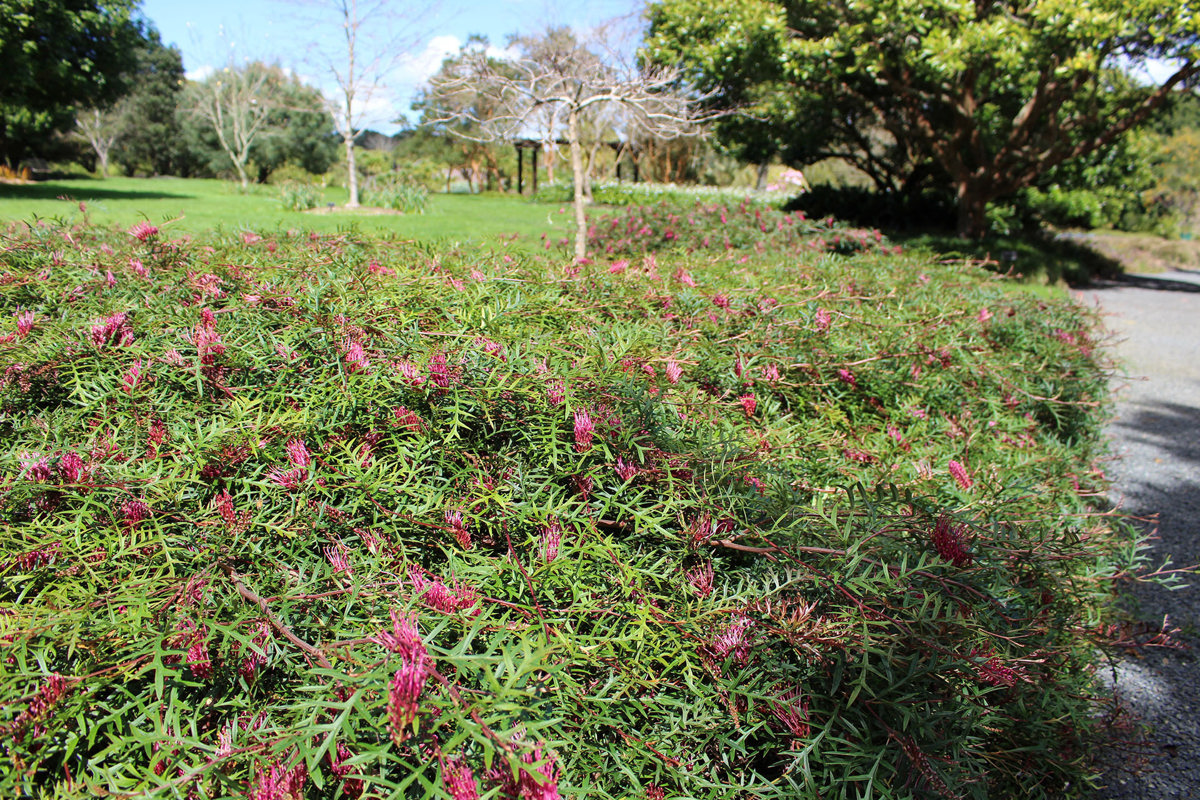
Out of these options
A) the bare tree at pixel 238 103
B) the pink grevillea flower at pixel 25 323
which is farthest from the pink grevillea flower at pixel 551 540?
the bare tree at pixel 238 103

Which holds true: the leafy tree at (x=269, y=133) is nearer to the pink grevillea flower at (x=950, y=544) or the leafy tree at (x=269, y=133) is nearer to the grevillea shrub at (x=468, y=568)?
the grevillea shrub at (x=468, y=568)

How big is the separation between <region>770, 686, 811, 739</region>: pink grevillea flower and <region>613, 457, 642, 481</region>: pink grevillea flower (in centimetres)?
49

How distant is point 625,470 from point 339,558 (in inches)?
22.1

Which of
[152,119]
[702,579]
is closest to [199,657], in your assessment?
[702,579]

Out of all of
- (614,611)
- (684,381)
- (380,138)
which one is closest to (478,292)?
(684,381)

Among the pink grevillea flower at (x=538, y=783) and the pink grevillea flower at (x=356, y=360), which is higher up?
the pink grevillea flower at (x=356, y=360)

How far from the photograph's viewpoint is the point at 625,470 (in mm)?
1389

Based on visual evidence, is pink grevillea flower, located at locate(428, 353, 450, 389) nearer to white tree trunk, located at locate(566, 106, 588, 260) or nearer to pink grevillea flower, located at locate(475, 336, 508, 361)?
pink grevillea flower, located at locate(475, 336, 508, 361)

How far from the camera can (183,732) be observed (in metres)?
0.98

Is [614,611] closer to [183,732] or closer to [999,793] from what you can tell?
[183,732]

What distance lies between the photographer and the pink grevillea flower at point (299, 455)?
52.2 inches

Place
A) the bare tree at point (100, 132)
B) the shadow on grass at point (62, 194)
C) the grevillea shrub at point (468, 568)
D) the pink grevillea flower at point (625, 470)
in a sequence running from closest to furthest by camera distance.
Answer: the grevillea shrub at point (468, 568) → the pink grevillea flower at point (625, 470) → the shadow on grass at point (62, 194) → the bare tree at point (100, 132)

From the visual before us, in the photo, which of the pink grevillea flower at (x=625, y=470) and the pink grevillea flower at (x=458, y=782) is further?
the pink grevillea flower at (x=625, y=470)

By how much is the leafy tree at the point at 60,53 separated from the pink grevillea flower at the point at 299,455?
1871cm
